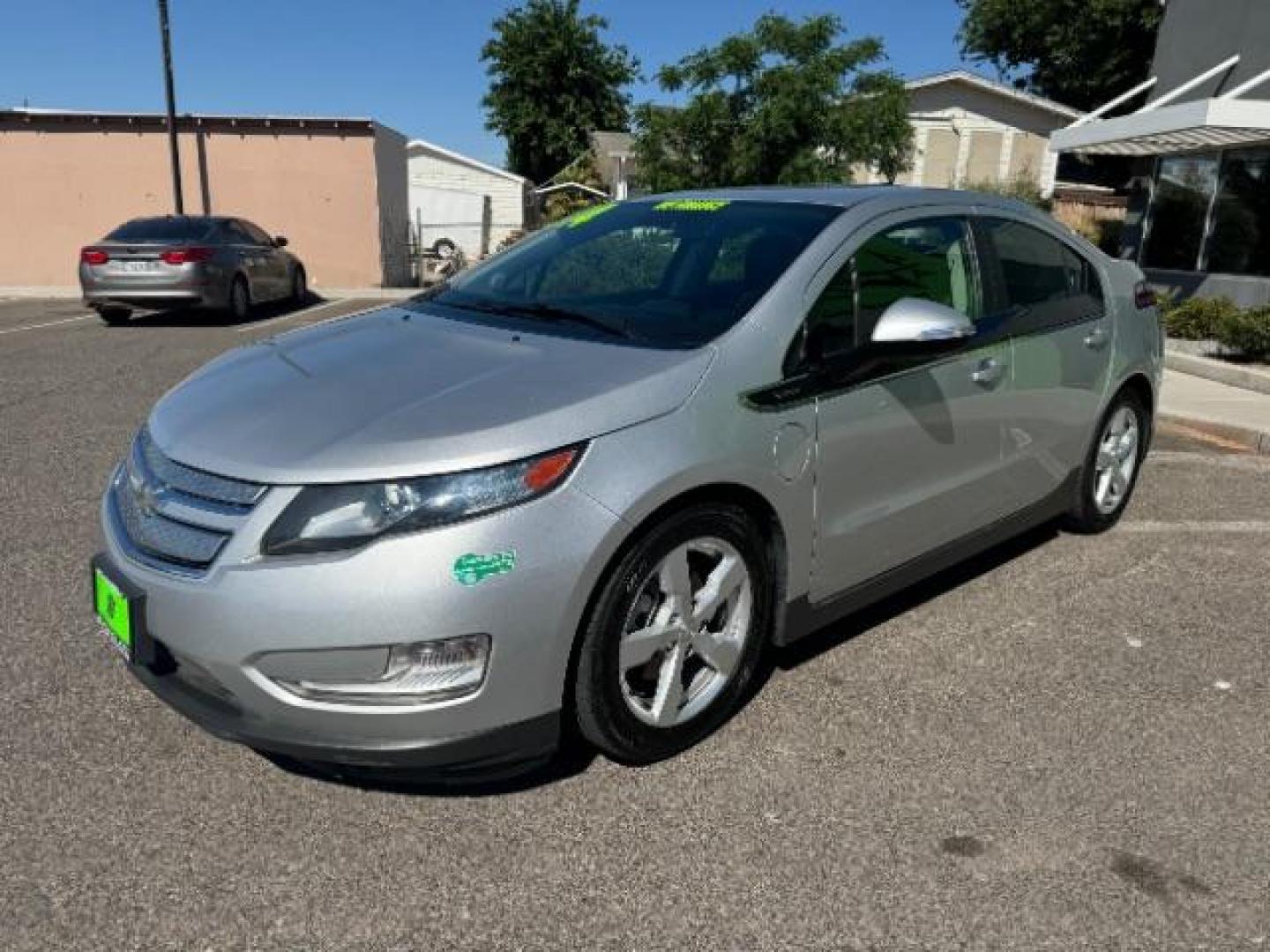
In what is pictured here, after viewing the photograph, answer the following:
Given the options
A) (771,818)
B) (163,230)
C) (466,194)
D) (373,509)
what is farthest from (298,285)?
(466,194)

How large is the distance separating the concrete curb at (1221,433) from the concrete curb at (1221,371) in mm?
1458

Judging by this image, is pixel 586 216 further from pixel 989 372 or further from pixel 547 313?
pixel 989 372

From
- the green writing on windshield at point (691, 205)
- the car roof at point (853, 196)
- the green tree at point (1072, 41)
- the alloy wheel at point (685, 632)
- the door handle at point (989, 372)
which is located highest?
the green tree at point (1072, 41)

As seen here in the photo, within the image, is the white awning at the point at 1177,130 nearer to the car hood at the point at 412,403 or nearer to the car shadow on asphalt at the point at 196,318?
the car hood at the point at 412,403

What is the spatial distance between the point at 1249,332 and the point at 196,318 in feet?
41.3

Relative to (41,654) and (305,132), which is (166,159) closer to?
(305,132)

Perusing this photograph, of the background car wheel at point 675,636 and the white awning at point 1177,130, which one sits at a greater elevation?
the white awning at point 1177,130

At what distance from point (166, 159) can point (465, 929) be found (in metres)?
20.8

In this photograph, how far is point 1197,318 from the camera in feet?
37.6

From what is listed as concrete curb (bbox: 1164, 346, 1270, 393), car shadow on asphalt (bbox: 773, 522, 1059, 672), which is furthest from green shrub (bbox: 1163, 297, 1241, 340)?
car shadow on asphalt (bbox: 773, 522, 1059, 672)

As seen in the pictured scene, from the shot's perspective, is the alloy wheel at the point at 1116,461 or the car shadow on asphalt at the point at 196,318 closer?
→ the alloy wheel at the point at 1116,461

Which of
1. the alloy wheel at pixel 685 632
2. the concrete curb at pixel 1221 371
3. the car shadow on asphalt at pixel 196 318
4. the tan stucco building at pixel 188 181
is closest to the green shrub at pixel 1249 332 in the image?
the concrete curb at pixel 1221 371

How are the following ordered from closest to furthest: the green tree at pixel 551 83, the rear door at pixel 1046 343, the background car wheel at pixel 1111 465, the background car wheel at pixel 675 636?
the background car wheel at pixel 675 636
the rear door at pixel 1046 343
the background car wheel at pixel 1111 465
the green tree at pixel 551 83

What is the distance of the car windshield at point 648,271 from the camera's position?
3061 millimetres
